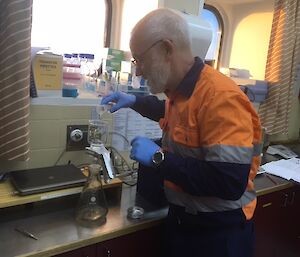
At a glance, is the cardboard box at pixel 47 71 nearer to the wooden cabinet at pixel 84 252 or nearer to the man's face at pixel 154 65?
the man's face at pixel 154 65

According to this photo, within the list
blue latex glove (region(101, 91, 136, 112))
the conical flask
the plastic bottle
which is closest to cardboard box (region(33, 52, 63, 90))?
the plastic bottle

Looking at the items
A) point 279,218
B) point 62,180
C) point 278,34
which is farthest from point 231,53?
point 62,180

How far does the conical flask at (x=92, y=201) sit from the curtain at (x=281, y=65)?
5.39 ft

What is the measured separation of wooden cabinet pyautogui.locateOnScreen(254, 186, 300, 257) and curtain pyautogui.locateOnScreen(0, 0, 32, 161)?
1.24 metres

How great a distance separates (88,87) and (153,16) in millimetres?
896

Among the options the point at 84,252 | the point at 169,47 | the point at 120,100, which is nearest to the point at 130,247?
the point at 84,252

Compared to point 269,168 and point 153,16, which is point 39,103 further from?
point 269,168

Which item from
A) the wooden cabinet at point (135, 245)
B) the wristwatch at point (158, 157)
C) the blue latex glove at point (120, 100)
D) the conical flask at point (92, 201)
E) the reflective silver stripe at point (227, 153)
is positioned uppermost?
the blue latex glove at point (120, 100)

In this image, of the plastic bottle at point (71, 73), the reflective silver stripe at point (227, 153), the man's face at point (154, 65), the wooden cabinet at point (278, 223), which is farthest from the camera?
the wooden cabinet at point (278, 223)

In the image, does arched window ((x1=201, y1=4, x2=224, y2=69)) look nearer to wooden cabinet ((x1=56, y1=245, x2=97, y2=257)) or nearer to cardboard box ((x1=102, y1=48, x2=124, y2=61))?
cardboard box ((x1=102, y1=48, x2=124, y2=61))

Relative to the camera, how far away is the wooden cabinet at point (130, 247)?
1.09 metres

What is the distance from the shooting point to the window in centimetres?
193

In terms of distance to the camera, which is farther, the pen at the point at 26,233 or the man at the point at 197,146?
the pen at the point at 26,233

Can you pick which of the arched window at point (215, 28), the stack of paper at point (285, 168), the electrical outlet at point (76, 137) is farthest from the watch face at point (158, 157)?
the arched window at point (215, 28)
